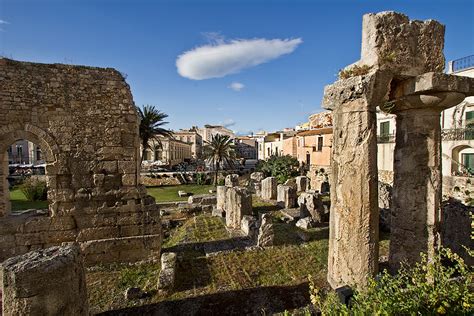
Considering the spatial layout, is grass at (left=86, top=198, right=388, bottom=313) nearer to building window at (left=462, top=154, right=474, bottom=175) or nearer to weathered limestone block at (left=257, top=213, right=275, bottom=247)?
weathered limestone block at (left=257, top=213, right=275, bottom=247)

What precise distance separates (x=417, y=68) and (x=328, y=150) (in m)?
23.4

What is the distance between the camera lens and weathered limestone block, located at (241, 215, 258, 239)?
29.7 ft

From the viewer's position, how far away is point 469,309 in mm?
2441

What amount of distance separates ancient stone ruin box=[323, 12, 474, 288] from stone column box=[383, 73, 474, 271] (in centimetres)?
1

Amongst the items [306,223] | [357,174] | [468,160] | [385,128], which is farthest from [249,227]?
[385,128]

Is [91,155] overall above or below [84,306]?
above

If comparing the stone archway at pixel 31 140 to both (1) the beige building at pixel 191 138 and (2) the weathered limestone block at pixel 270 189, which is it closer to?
(2) the weathered limestone block at pixel 270 189

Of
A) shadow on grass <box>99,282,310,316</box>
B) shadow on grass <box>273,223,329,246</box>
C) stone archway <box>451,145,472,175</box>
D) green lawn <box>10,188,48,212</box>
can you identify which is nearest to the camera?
shadow on grass <box>99,282,310,316</box>

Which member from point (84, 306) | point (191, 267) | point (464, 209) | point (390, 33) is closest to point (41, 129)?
point (84, 306)

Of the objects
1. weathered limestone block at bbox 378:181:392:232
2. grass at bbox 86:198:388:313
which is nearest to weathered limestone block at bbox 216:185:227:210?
grass at bbox 86:198:388:313

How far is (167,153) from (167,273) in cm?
4028

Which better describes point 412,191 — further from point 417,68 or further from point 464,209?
point 464,209

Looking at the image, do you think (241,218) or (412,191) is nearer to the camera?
(412,191)

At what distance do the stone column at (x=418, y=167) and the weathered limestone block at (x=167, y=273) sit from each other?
15.9 feet
